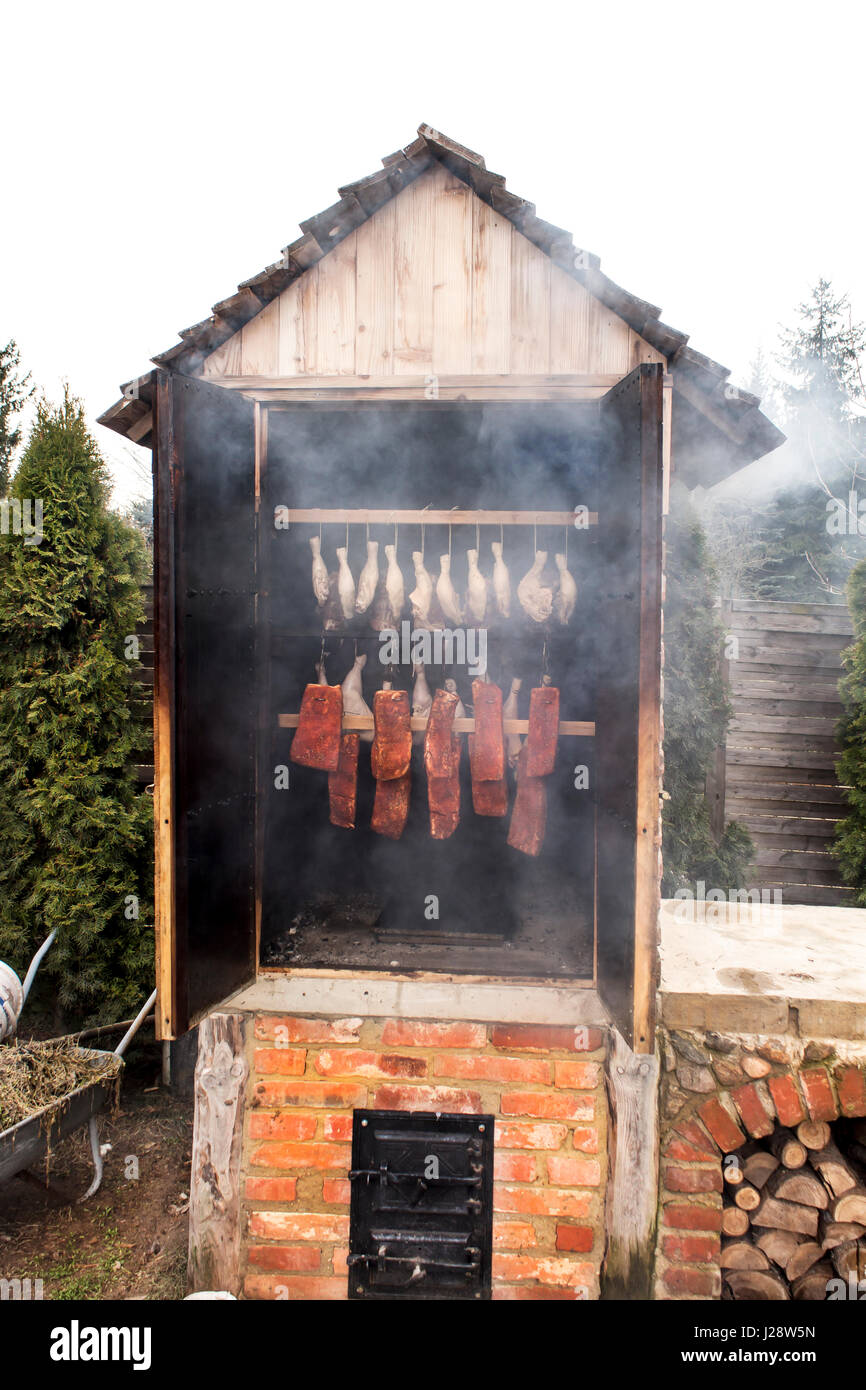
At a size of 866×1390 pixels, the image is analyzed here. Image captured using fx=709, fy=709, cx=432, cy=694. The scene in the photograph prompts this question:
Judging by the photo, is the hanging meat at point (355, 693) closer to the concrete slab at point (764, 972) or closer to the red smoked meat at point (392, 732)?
the red smoked meat at point (392, 732)

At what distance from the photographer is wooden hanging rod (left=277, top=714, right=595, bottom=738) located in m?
3.12

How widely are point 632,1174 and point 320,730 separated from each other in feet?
7.04

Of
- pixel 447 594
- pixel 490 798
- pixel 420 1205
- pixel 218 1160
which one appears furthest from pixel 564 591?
pixel 218 1160

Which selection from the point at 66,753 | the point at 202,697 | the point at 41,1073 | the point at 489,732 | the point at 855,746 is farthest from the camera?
the point at 855,746

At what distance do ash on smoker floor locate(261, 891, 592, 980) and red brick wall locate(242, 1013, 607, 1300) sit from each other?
244 millimetres

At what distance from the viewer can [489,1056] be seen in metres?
2.85

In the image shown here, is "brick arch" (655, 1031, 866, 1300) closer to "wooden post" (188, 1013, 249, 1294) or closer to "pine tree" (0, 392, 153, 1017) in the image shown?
"wooden post" (188, 1013, 249, 1294)

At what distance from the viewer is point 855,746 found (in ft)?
22.6

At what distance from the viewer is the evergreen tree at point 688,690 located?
596 cm

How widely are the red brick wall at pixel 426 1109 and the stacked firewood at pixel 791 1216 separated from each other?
563 mm

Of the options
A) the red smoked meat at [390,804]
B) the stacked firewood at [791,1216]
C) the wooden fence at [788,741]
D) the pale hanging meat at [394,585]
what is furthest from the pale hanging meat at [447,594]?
the wooden fence at [788,741]

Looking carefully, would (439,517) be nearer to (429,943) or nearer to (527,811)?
(527,811)

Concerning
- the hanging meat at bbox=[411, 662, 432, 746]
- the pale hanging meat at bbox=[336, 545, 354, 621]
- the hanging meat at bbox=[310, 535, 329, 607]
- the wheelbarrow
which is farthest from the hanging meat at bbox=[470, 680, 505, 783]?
the wheelbarrow

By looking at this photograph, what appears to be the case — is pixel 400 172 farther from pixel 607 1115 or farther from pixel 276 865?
pixel 607 1115
